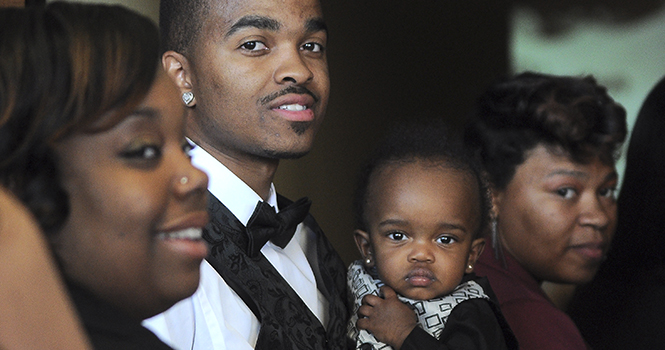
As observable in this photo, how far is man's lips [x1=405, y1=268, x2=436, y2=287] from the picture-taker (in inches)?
70.0

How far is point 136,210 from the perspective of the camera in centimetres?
86

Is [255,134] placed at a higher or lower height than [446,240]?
higher

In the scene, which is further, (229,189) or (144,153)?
(229,189)

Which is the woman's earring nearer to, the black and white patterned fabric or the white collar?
the white collar

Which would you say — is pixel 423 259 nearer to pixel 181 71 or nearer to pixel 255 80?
pixel 255 80

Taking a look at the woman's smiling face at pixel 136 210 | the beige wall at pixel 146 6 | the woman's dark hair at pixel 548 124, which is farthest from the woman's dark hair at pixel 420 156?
the woman's smiling face at pixel 136 210

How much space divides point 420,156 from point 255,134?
1.62 ft

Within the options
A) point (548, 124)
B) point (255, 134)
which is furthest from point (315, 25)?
point (548, 124)

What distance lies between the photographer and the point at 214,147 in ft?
5.55

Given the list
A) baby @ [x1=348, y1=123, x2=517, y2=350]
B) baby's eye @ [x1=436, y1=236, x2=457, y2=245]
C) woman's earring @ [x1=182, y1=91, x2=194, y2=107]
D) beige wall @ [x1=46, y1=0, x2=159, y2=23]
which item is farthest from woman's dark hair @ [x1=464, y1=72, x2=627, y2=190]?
beige wall @ [x1=46, y1=0, x2=159, y2=23]

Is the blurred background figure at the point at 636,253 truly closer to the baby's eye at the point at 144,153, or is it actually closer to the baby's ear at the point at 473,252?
the baby's ear at the point at 473,252

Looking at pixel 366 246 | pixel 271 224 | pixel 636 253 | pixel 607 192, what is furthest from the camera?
pixel 636 253

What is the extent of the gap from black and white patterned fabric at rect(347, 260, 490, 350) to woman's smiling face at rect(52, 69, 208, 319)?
2.88ft

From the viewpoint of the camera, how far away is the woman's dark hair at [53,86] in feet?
2.56
